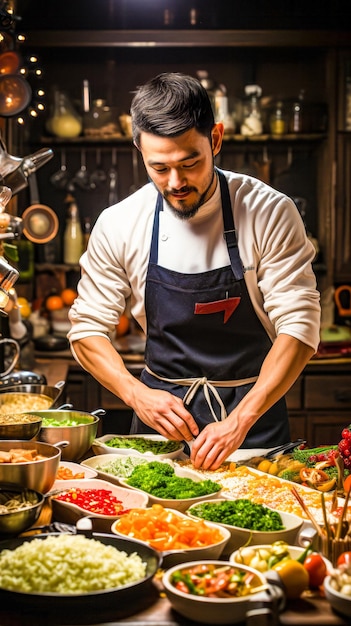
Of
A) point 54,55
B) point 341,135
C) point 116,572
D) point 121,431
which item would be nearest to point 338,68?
point 341,135

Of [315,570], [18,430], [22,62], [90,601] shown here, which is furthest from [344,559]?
[22,62]

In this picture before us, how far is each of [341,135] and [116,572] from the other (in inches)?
175

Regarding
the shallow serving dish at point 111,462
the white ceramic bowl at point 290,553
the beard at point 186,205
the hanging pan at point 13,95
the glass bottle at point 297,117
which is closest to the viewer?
the white ceramic bowl at point 290,553

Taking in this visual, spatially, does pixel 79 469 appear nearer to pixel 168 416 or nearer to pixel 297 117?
pixel 168 416

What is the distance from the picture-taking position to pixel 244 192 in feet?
10.4

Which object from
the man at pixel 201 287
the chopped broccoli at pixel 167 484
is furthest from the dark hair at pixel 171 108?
the chopped broccoli at pixel 167 484

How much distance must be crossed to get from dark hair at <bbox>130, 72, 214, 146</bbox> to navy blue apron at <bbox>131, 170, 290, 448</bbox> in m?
0.43

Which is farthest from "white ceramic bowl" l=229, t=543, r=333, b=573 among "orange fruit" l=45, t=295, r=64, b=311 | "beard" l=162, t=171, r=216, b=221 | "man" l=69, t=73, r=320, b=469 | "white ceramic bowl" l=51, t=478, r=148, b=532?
"orange fruit" l=45, t=295, r=64, b=311

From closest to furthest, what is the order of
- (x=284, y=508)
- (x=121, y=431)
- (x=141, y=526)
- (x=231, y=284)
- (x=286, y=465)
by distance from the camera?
(x=141, y=526), (x=284, y=508), (x=286, y=465), (x=231, y=284), (x=121, y=431)

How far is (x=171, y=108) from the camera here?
9.04ft

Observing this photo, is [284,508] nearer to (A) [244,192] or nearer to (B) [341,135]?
(A) [244,192]

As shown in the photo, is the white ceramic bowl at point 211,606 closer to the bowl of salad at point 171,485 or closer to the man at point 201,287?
the bowl of salad at point 171,485

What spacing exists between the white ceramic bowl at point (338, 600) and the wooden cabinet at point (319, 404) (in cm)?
359

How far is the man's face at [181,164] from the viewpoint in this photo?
274 centimetres
